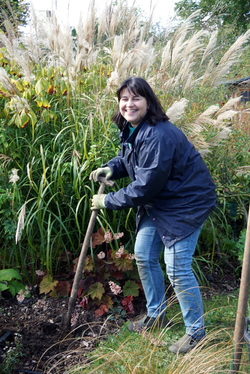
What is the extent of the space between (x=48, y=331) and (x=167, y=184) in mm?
1473

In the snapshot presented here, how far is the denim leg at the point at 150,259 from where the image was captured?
10.1 ft

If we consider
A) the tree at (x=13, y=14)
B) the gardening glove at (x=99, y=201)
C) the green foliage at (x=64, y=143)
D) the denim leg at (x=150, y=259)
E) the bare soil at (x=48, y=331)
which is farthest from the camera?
the tree at (x=13, y=14)

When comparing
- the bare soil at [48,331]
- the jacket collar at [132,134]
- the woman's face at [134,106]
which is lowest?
the bare soil at [48,331]

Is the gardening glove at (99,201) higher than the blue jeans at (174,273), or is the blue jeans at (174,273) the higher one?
the gardening glove at (99,201)

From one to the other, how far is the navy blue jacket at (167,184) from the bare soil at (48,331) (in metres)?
0.77

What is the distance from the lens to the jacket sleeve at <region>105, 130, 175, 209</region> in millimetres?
2602

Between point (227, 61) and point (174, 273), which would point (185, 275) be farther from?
point (227, 61)

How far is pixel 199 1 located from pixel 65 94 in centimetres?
2524

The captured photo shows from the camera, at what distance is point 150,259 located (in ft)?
10.1

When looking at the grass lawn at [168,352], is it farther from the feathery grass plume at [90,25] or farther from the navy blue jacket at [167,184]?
the feathery grass plume at [90,25]

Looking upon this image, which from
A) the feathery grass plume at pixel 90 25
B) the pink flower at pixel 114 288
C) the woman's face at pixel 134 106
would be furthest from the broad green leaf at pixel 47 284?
the feathery grass plume at pixel 90 25

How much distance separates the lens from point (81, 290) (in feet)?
11.6

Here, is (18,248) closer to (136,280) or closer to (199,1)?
(136,280)

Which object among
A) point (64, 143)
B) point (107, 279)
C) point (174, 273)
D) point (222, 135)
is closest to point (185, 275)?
point (174, 273)
